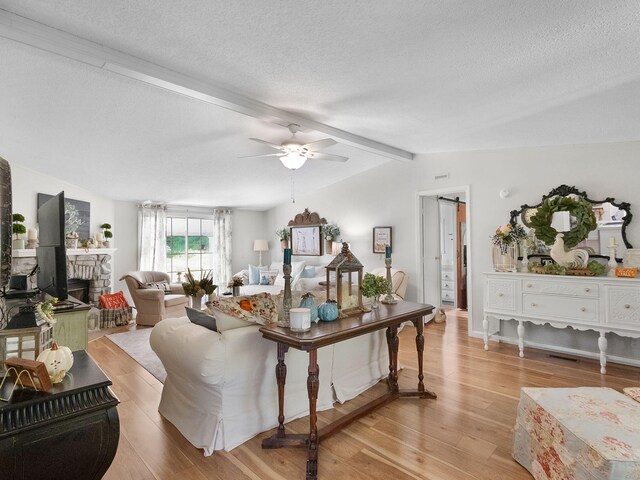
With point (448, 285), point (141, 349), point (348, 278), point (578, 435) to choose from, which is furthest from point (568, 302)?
point (141, 349)

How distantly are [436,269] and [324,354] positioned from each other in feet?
12.6

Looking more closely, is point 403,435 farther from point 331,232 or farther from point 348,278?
point 331,232

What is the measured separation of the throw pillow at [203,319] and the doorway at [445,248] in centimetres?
368

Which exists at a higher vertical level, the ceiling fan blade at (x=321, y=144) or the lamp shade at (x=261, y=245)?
the ceiling fan blade at (x=321, y=144)

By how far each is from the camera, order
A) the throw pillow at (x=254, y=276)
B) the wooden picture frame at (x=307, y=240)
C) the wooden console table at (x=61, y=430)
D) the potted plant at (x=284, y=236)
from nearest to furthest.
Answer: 1. the wooden console table at (x=61, y=430)
2. the wooden picture frame at (x=307, y=240)
3. the throw pillow at (x=254, y=276)
4. the potted plant at (x=284, y=236)

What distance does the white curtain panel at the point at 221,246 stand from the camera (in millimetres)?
8375

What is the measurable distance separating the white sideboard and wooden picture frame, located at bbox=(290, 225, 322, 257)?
376 cm

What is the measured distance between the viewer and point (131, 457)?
6.99 ft

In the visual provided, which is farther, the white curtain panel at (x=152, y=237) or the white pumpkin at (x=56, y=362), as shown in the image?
the white curtain panel at (x=152, y=237)

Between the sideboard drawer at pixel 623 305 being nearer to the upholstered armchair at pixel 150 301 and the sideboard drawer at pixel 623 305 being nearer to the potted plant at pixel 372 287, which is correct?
the potted plant at pixel 372 287

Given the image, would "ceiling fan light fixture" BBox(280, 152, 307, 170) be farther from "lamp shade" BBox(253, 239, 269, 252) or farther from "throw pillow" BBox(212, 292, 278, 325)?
"lamp shade" BBox(253, 239, 269, 252)

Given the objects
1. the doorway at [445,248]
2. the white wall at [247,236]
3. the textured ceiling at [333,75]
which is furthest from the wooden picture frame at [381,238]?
the white wall at [247,236]

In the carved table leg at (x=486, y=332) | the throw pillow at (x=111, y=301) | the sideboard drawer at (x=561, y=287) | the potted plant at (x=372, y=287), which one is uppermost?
the potted plant at (x=372, y=287)

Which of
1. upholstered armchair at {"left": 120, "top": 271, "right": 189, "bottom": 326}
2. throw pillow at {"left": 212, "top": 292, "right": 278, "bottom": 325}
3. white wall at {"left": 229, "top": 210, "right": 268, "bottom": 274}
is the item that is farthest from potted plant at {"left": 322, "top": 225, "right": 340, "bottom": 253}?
throw pillow at {"left": 212, "top": 292, "right": 278, "bottom": 325}
